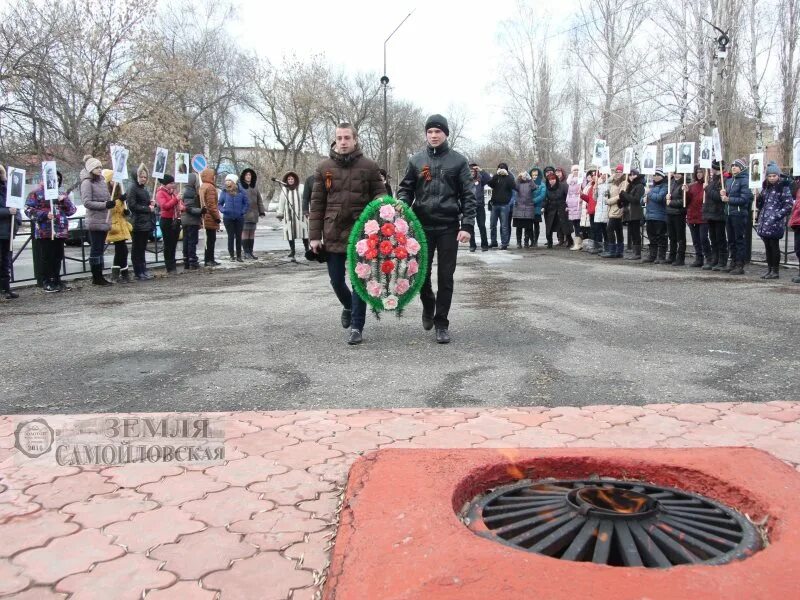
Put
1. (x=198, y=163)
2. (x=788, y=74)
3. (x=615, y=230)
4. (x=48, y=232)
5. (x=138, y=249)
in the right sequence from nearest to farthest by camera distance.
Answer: (x=48, y=232) < (x=138, y=249) < (x=615, y=230) < (x=198, y=163) < (x=788, y=74)

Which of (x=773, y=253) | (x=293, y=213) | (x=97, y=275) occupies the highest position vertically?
(x=293, y=213)

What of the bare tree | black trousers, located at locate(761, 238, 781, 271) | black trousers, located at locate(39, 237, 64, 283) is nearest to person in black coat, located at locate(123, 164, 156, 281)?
black trousers, located at locate(39, 237, 64, 283)

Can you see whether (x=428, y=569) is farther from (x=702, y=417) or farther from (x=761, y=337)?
(x=761, y=337)

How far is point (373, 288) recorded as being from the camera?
6527 millimetres

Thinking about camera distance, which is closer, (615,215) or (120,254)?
(120,254)

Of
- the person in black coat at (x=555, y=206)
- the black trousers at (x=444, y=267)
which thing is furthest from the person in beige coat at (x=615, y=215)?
the black trousers at (x=444, y=267)

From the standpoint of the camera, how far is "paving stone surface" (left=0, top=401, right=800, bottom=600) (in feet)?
7.92

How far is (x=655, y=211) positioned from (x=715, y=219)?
1.90m

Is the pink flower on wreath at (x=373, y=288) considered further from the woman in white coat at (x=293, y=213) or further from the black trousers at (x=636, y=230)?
the woman in white coat at (x=293, y=213)

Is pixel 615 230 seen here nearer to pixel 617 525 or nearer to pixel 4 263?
pixel 4 263

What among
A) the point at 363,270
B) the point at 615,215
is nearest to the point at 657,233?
the point at 615,215

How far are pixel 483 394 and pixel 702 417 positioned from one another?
4.39 ft

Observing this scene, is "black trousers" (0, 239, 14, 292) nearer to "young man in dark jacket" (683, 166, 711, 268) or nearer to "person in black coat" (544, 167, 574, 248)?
"young man in dark jacket" (683, 166, 711, 268)

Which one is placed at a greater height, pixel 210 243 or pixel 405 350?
pixel 210 243
